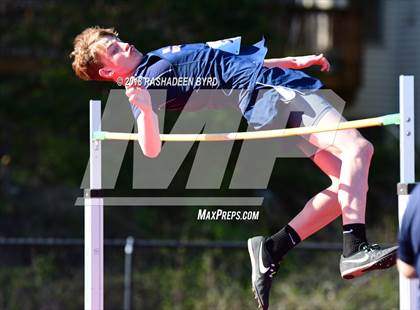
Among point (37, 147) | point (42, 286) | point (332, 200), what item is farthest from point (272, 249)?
point (37, 147)

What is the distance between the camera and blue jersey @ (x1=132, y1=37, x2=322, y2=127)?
5.04m

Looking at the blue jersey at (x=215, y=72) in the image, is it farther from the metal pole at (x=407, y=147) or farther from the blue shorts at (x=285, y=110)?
the metal pole at (x=407, y=147)

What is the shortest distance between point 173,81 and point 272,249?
1040 millimetres

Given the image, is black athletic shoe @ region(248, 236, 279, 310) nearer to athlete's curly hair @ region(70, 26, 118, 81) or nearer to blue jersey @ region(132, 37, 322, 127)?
blue jersey @ region(132, 37, 322, 127)

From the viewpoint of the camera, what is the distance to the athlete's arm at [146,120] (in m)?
4.83

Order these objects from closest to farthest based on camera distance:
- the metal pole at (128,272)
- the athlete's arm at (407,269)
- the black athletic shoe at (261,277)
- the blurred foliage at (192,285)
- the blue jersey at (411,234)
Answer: the blue jersey at (411,234)
the athlete's arm at (407,269)
the black athletic shoe at (261,277)
the metal pole at (128,272)
the blurred foliage at (192,285)

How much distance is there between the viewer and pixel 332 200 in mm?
5066

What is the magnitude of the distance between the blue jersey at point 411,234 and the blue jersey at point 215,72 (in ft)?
5.23

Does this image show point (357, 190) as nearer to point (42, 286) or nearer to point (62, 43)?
point (42, 286)

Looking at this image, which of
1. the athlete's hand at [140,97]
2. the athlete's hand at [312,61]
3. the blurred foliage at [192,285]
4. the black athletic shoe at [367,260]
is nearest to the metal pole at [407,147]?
the black athletic shoe at [367,260]

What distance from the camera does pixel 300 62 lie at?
17.4 feet

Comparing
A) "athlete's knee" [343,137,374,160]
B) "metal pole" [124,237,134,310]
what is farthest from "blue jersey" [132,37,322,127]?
"metal pole" [124,237,134,310]

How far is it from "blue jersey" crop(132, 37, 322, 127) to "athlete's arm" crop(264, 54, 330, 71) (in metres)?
0.12

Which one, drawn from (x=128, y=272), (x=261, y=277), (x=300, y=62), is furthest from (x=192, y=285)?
(x=300, y=62)
